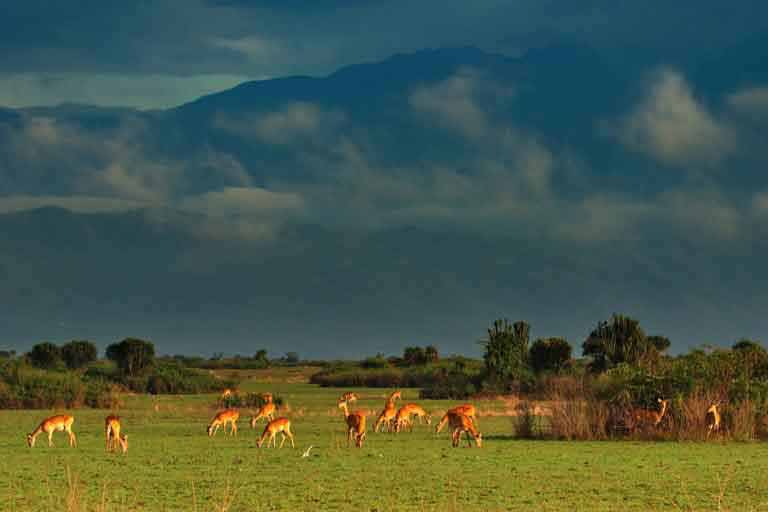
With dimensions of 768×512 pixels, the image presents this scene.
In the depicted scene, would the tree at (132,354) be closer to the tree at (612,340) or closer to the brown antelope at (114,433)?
the tree at (612,340)

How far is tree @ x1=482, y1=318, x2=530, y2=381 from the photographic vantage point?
213 feet

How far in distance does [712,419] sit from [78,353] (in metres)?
73.8

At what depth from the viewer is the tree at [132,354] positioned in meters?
76.2

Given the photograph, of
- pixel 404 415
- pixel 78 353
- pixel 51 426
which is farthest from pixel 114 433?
pixel 78 353

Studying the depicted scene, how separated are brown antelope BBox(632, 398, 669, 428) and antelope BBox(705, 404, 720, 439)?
1.10 m

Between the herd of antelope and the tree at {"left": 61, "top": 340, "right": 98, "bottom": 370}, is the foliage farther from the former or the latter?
the tree at {"left": 61, "top": 340, "right": 98, "bottom": 370}

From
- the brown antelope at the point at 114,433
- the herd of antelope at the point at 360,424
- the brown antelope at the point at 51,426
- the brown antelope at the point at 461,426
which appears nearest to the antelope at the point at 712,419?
A: the herd of antelope at the point at 360,424

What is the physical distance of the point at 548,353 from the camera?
2945 inches

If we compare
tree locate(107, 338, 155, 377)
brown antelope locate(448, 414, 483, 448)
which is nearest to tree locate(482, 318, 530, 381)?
tree locate(107, 338, 155, 377)

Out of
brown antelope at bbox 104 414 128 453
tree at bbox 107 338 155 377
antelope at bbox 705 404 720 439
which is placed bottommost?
brown antelope at bbox 104 414 128 453

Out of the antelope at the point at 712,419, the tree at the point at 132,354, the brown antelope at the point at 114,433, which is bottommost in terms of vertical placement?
the brown antelope at the point at 114,433

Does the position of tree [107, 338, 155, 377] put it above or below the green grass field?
above

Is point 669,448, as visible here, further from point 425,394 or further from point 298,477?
point 425,394

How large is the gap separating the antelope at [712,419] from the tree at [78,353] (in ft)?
236
